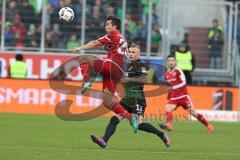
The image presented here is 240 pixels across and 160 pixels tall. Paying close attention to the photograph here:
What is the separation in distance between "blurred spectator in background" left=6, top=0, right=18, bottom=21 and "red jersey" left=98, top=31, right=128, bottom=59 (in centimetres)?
1315

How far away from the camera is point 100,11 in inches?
1064

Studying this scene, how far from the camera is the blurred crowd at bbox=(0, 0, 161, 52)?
26.6 metres

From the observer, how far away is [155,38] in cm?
2706

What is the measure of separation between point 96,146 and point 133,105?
3.47 ft

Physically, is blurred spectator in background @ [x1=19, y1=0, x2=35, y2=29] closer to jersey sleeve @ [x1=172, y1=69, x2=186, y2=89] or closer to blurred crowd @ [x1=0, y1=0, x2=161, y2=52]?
blurred crowd @ [x1=0, y1=0, x2=161, y2=52]

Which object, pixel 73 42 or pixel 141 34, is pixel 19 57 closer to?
pixel 73 42

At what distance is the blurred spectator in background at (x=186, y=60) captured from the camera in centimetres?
2575

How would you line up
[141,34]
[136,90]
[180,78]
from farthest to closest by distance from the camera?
[141,34] < [180,78] < [136,90]

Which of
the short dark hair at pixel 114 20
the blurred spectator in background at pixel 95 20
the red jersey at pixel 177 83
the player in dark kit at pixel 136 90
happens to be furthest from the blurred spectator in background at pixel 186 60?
the short dark hair at pixel 114 20

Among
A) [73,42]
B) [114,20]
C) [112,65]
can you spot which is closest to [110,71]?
[112,65]

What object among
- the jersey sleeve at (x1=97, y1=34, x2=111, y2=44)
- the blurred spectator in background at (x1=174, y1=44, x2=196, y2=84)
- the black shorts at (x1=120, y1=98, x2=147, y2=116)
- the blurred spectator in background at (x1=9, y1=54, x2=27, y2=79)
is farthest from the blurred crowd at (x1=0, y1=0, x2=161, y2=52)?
the jersey sleeve at (x1=97, y1=34, x2=111, y2=44)

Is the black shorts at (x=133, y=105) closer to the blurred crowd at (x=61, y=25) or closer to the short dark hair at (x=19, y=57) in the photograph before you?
the short dark hair at (x=19, y=57)

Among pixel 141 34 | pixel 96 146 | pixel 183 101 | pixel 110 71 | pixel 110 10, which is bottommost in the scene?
pixel 96 146

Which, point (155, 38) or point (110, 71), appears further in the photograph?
point (155, 38)
